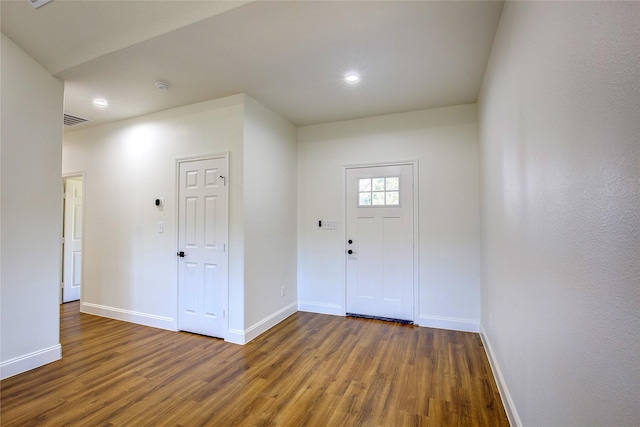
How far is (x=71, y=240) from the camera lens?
502cm

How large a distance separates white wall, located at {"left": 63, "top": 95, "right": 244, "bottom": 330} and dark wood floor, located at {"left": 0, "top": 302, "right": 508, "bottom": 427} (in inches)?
20.8

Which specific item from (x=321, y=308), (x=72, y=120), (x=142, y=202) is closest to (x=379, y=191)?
(x=321, y=308)

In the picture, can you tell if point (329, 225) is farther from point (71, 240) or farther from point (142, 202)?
point (71, 240)

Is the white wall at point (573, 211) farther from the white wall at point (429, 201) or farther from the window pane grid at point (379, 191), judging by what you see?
the window pane grid at point (379, 191)

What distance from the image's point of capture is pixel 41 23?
235 cm

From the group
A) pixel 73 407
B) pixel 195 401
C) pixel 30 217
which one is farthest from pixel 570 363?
pixel 30 217

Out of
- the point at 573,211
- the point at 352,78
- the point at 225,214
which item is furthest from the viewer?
the point at 225,214

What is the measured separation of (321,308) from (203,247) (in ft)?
6.13

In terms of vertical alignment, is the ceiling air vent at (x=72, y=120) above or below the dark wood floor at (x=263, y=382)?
above

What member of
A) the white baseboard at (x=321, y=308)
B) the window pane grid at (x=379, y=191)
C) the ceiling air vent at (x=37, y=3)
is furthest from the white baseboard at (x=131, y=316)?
the ceiling air vent at (x=37, y=3)

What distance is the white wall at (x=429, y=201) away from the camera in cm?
355

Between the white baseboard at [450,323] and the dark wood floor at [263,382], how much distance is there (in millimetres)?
126

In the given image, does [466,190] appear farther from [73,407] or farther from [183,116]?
A: [73,407]

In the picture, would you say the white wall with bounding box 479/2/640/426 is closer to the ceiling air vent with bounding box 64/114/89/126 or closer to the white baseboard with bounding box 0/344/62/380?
the white baseboard with bounding box 0/344/62/380
